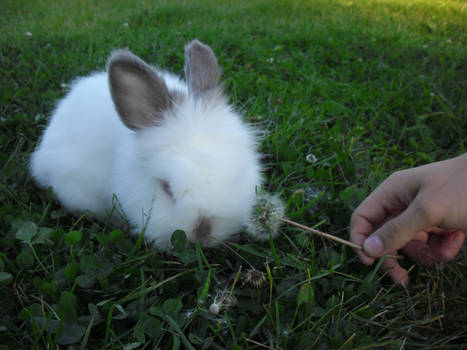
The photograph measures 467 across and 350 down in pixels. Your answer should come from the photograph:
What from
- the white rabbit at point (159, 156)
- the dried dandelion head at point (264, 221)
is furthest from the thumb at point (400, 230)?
the white rabbit at point (159, 156)

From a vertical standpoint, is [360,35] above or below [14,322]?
above

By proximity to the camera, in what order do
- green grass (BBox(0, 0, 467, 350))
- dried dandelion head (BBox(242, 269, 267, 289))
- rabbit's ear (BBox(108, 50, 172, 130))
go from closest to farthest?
green grass (BBox(0, 0, 467, 350)) → dried dandelion head (BBox(242, 269, 267, 289)) → rabbit's ear (BBox(108, 50, 172, 130))

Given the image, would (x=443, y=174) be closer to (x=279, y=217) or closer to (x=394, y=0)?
(x=279, y=217)

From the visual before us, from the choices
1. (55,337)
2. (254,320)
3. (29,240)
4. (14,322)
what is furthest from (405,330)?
(29,240)

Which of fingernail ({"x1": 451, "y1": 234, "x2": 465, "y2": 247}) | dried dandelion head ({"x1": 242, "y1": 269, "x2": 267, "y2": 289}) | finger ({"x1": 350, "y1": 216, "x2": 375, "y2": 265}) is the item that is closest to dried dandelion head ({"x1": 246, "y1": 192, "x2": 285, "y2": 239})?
dried dandelion head ({"x1": 242, "y1": 269, "x2": 267, "y2": 289})

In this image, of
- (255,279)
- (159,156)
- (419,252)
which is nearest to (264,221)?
(255,279)

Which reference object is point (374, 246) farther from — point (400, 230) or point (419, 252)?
point (419, 252)

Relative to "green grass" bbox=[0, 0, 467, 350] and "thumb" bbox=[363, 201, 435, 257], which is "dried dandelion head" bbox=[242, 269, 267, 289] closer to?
"green grass" bbox=[0, 0, 467, 350]
